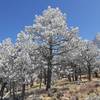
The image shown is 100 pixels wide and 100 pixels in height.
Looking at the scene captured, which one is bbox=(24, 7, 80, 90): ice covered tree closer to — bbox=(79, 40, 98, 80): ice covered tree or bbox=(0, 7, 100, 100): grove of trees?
bbox=(0, 7, 100, 100): grove of trees

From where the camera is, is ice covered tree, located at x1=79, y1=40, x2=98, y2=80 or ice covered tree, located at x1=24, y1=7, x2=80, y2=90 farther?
ice covered tree, located at x1=79, y1=40, x2=98, y2=80

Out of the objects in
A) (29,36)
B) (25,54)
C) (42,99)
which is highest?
(29,36)

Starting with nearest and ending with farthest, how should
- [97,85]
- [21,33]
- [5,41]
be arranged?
[97,85], [21,33], [5,41]

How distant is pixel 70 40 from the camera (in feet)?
143

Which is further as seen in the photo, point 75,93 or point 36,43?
point 36,43

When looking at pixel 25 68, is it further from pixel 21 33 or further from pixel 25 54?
pixel 21 33

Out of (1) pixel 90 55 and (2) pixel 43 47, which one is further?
(1) pixel 90 55

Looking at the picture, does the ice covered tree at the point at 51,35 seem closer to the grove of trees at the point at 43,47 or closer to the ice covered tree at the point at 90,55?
the grove of trees at the point at 43,47

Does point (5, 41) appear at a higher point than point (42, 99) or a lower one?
higher

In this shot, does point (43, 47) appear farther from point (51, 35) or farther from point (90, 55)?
point (90, 55)

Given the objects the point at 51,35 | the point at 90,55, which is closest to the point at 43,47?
the point at 51,35

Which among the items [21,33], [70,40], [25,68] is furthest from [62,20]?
[25,68]

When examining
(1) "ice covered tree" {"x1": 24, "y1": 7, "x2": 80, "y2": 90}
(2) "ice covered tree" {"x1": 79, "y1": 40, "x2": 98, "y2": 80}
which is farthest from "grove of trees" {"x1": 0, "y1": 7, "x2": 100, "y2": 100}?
(2) "ice covered tree" {"x1": 79, "y1": 40, "x2": 98, "y2": 80}

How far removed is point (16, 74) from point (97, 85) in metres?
11.1
